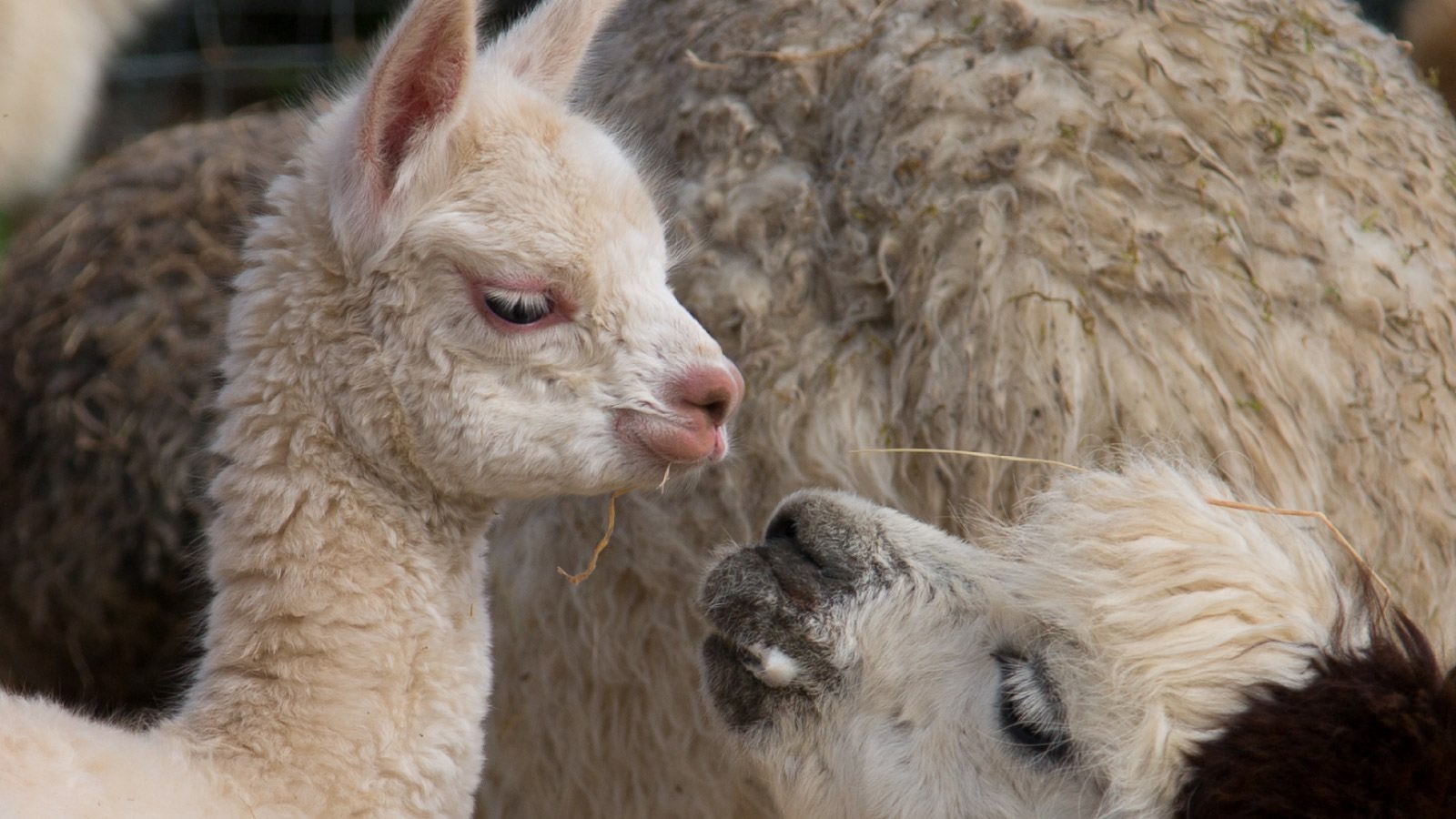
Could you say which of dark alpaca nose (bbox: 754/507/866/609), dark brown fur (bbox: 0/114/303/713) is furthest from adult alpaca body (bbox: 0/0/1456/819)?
dark alpaca nose (bbox: 754/507/866/609)

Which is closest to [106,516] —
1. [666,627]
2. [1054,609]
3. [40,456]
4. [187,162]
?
[40,456]

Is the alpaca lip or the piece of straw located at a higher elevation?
the alpaca lip

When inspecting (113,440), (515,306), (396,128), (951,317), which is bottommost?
(113,440)

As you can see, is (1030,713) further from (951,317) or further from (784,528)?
(951,317)

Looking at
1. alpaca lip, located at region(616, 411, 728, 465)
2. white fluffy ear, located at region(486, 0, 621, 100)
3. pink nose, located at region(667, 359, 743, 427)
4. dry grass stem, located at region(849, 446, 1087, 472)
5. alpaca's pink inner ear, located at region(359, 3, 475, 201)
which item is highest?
alpaca's pink inner ear, located at region(359, 3, 475, 201)

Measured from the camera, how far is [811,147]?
8.77ft

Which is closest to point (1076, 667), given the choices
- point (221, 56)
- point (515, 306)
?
point (515, 306)

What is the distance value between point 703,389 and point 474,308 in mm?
307

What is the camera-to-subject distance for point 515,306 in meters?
1.85

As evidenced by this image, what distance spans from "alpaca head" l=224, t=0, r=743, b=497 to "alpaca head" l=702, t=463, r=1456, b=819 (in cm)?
32

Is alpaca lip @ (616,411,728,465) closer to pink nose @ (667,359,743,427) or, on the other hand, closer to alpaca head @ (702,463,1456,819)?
pink nose @ (667,359,743,427)

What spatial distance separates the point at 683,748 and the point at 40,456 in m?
1.42

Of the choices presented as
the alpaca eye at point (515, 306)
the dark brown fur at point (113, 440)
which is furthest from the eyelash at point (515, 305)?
the dark brown fur at point (113, 440)

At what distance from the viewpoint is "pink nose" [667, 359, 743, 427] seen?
1.90m
